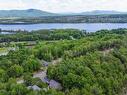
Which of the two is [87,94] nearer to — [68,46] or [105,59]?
[105,59]

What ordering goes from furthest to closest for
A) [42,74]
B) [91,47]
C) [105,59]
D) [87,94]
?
[91,47] → [105,59] → [42,74] → [87,94]

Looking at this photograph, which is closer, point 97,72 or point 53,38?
point 97,72

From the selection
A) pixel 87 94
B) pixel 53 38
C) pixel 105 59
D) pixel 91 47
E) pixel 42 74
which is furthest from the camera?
pixel 53 38

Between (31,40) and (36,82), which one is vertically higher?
(36,82)

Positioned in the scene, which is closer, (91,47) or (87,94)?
(87,94)

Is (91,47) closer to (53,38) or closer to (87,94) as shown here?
(87,94)

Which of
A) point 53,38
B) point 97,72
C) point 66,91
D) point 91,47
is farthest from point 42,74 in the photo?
point 53,38

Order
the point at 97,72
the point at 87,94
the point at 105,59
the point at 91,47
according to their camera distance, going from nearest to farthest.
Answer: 1. the point at 87,94
2. the point at 97,72
3. the point at 105,59
4. the point at 91,47

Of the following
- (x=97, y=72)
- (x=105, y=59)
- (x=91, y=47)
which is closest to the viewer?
(x=97, y=72)

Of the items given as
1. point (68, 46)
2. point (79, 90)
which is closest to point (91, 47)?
point (68, 46)
